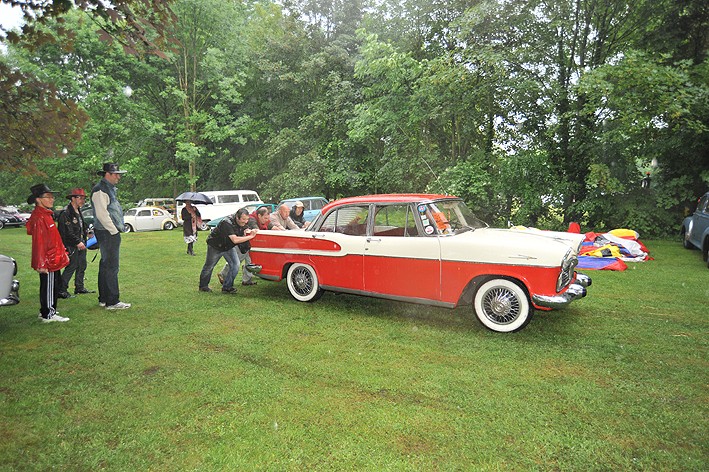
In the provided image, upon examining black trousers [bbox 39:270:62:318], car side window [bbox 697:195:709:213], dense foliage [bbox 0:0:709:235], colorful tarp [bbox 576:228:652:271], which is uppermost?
dense foliage [bbox 0:0:709:235]

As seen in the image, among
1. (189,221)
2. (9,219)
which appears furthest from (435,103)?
(9,219)

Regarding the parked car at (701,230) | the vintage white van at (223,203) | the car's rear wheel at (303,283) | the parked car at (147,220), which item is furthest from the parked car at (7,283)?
the parked car at (147,220)

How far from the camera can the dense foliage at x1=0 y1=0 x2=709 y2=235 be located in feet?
42.8

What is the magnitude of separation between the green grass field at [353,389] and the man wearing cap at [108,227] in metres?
0.31

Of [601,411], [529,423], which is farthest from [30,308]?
[601,411]

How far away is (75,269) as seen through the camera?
23.6ft

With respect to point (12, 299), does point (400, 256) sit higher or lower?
higher

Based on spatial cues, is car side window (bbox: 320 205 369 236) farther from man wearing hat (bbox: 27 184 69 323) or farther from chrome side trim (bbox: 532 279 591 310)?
man wearing hat (bbox: 27 184 69 323)

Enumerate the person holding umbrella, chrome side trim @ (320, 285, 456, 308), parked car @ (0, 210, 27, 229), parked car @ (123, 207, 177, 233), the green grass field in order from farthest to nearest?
parked car @ (0, 210, 27, 229) < parked car @ (123, 207, 177, 233) < the person holding umbrella < chrome side trim @ (320, 285, 456, 308) < the green grass field

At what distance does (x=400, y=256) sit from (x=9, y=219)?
28332 millimetres

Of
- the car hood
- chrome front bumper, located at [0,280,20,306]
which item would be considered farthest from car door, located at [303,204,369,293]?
chrome front bumper, located at [0,280,20,306]

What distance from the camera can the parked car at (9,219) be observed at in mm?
24031

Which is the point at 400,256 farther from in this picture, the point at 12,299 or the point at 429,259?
the point at 12,299

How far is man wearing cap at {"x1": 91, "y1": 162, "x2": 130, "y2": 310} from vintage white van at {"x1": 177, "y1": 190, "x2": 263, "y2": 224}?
15.3m
